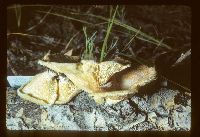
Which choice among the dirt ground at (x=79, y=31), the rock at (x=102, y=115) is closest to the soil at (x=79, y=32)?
the dirt ground at (x=79, y=31)

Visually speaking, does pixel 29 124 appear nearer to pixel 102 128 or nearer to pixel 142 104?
pixel 102 128

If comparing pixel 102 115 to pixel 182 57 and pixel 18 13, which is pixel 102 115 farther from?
pixel 18 13

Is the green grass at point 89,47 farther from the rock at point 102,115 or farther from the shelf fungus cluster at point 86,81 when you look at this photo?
the rock at point 102,115

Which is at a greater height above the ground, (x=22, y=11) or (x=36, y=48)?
(x=22, y=11)

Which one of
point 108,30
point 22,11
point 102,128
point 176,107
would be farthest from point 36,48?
point 176,107

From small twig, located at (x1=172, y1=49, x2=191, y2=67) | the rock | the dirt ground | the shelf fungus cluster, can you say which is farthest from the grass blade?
small twig, located at (x1=172, y1=49, x2=191, y2=67)

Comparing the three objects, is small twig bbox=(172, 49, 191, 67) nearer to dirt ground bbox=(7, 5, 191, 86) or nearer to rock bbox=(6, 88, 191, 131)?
dirt ground bbox=(7, 5, 191, 86)
